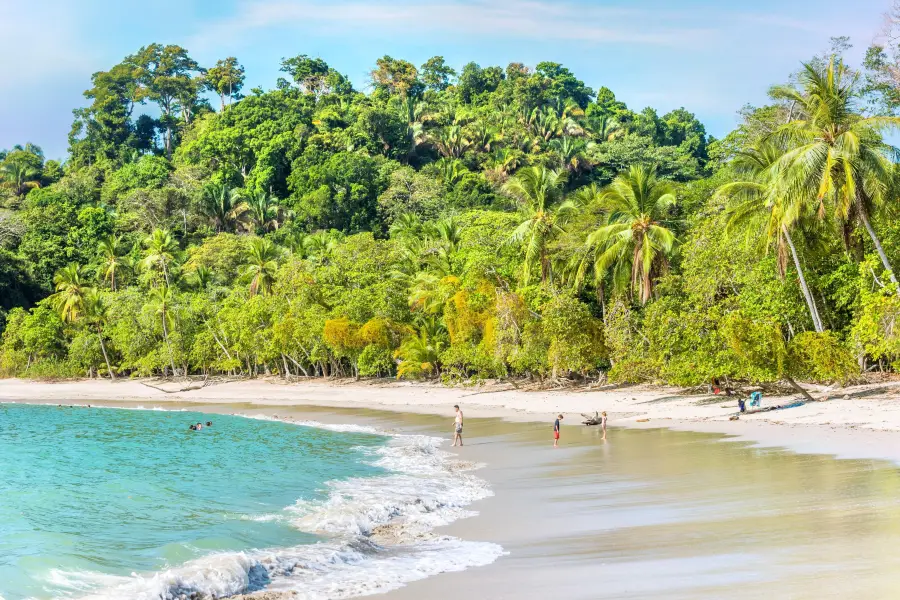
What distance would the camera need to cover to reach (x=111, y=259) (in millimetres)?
61625

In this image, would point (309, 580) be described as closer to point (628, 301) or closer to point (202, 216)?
point (628, 301)

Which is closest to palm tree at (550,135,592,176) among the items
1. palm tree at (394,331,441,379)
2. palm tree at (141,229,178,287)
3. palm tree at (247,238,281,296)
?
palm tree at (247,238,281,296)

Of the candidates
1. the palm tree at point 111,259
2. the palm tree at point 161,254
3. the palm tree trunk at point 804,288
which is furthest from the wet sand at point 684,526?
the palm tree at point 111,259

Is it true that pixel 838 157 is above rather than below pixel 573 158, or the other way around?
below

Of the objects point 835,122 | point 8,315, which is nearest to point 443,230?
point 835,122

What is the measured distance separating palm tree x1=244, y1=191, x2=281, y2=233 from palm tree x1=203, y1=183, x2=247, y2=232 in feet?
2.50

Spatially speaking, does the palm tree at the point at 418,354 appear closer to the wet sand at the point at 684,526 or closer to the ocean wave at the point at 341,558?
the wet sand at the point at 684,526

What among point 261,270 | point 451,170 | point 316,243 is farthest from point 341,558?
point 451,170

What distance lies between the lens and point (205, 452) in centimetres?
2505

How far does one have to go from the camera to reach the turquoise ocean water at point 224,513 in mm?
9867

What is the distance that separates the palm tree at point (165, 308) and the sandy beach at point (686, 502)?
29.4 metres

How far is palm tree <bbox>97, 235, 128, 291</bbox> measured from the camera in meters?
61.7

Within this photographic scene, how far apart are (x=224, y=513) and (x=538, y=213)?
23664 mm

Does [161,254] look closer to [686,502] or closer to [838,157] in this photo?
[838,157]
